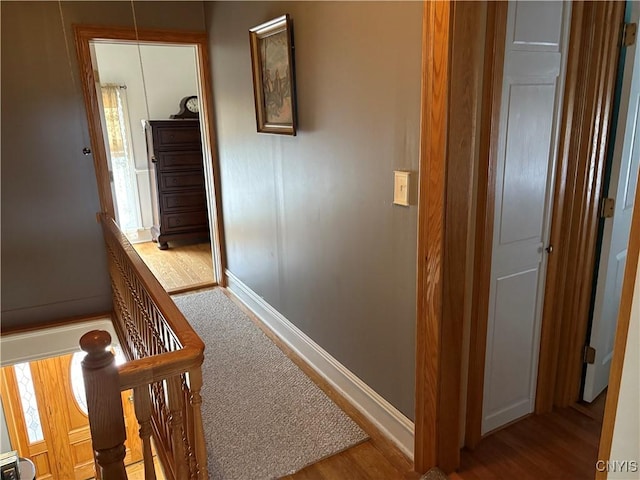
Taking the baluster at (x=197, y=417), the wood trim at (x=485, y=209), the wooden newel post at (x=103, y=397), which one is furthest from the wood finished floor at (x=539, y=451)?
the wooden newel post at (x=103, y=397)

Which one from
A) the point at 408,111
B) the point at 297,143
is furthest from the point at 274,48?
the point at 408,111

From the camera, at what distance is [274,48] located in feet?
8.80

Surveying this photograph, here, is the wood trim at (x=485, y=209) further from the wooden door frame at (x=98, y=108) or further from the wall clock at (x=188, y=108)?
the wall clock at (x=188, y=108)

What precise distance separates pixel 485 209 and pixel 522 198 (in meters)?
0.27

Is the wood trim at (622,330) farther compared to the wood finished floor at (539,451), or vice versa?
the wood finished floor at (539,451)

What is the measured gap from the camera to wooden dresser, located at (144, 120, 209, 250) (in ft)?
17.3

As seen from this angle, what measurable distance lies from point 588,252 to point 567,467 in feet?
3.16

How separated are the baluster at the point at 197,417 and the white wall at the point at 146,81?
481cm

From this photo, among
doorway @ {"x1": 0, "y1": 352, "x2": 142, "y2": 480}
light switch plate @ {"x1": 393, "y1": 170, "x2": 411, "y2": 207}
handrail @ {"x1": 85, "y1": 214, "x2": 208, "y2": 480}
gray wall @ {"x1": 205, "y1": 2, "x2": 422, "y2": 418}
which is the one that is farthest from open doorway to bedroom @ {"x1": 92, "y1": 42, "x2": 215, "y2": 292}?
light switch plate @ {"x1": 393, "y1": 170, "x2": 411, "y2": 207}

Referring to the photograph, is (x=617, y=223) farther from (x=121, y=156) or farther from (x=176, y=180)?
(x=121, y=156)

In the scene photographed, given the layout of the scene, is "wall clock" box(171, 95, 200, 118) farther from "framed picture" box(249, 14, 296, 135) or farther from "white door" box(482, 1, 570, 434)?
"white door" box(482, 1, 570, 434)

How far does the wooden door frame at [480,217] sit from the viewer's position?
1.62 meters

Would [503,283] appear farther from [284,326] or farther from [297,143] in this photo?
[284,326]

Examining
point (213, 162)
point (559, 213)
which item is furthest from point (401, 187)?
point (213, 162)
